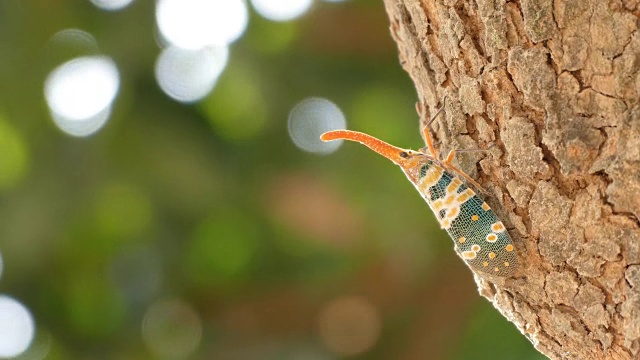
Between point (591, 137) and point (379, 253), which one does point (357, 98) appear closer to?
point (379, 253)

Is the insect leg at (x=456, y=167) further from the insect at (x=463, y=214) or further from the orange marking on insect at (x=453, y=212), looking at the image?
the orange marking on insect at (x=453, y=212)

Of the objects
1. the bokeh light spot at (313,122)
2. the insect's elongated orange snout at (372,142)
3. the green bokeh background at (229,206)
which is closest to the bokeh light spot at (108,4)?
the green bokeh background at (229,206)

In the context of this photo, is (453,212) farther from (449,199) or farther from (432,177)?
(432,177)

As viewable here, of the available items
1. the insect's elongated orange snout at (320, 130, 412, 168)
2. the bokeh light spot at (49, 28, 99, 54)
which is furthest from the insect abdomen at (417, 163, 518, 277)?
the bokeh light spot at (49, 28, 99, 54)

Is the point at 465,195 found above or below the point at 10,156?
below

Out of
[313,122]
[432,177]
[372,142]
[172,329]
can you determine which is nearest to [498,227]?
[432,177]

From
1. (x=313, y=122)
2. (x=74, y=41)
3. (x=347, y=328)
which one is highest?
(x=74, y=41)

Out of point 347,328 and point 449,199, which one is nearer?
point 449,199
